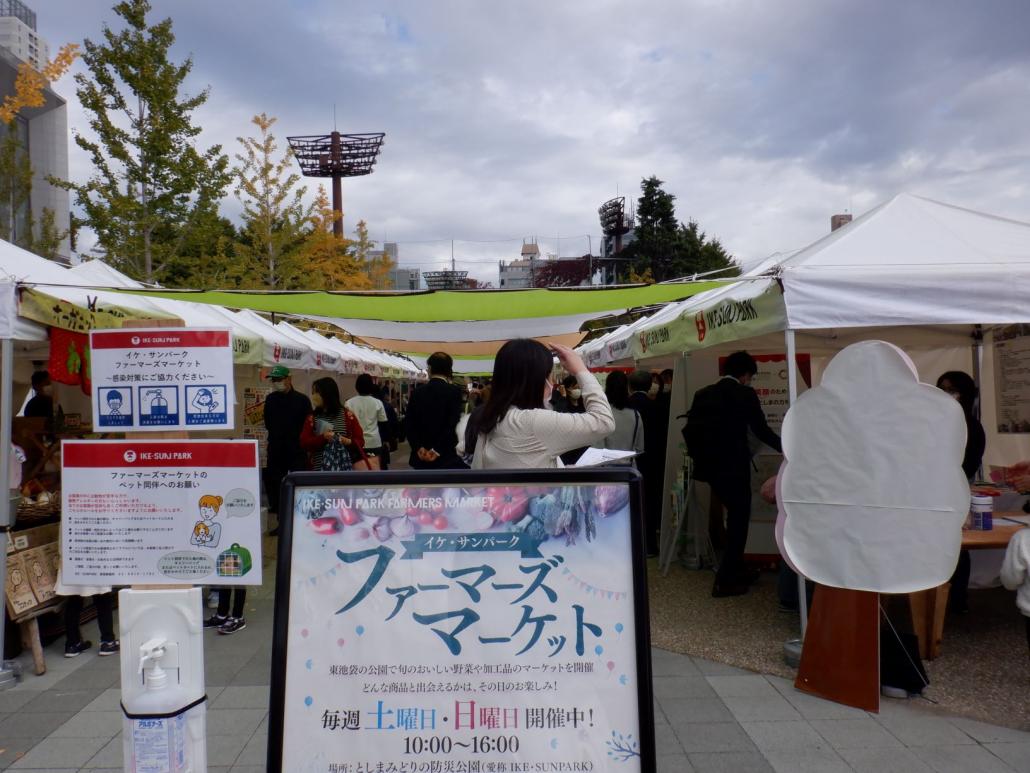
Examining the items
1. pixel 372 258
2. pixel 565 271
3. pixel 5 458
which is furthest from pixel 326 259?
pixel 565 271

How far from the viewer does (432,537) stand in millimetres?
1884

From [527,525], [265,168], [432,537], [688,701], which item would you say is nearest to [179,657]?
[432,537]

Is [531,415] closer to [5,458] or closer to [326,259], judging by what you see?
[5,458]

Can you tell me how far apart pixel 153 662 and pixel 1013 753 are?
3.45 metres

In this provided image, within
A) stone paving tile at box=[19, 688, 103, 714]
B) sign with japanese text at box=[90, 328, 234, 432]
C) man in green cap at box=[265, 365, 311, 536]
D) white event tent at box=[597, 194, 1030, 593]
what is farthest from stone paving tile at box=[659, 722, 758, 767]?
man in green cap at box=[265, 365, 311, 536]

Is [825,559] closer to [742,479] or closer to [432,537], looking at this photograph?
[742,479]

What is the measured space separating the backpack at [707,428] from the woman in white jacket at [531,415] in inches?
113

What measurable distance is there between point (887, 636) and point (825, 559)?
0.82 meters

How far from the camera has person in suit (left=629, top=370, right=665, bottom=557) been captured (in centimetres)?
720

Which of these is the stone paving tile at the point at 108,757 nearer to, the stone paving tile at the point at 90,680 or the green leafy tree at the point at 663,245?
the stone paving tile at the point at 90,680

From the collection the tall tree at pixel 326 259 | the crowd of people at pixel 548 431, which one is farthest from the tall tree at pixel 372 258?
the crowd of people at pixel 548 431

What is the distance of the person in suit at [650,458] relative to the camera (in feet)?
23.6

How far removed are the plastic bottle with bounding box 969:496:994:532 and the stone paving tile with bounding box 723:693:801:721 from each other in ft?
5.21

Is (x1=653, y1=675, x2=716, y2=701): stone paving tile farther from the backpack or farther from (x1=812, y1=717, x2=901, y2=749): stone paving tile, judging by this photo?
the backpack
